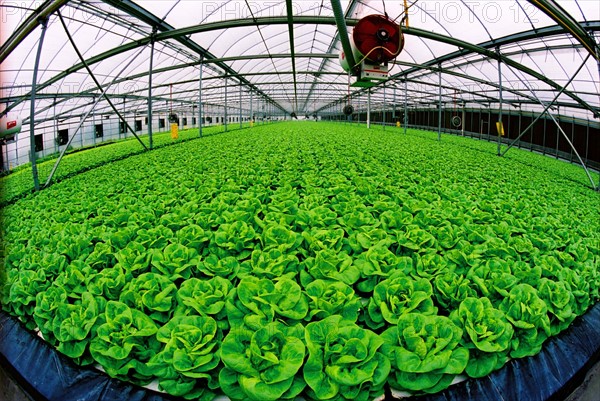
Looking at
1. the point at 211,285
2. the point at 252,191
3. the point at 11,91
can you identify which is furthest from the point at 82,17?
the point at 211,285

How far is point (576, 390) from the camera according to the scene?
1476 mm

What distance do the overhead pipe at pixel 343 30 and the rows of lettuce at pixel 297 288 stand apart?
280cm

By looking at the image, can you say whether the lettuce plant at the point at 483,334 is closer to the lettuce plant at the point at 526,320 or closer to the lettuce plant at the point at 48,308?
the lettuce plant at the point at 526,320

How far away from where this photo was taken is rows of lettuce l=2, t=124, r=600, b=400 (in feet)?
3.83

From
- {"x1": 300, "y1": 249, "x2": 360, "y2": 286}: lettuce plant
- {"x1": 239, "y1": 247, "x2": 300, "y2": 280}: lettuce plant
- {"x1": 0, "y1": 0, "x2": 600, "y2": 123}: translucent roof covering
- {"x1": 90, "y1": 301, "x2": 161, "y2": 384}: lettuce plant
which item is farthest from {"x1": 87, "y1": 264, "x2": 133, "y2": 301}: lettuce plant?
{"x1": 0, "y1": 0, "x2": 600, "y2": 123}: translucent roof covering

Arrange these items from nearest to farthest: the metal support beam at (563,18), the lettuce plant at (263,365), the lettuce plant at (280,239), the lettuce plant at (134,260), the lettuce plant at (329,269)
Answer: the lettuce plant at (263,365)
the lettuce plant at (329,269)
the lettuce plant at (134,260)
the lettuce plant at (280,239)
the metal support beam at (563,18)

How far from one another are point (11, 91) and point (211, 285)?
15.9 m

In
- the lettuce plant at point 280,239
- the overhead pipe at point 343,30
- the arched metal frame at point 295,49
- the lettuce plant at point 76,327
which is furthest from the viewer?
the arched metal frame at point 295,49

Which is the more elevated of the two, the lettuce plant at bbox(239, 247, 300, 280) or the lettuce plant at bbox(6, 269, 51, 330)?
the lettuce plant at bbox(239, 247, 300, 280)

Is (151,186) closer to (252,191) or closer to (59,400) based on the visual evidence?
(252,191)

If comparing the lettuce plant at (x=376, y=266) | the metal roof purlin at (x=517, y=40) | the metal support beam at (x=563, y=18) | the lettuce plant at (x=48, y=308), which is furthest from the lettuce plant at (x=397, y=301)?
the metal roof purlin at (x=517, y=40)

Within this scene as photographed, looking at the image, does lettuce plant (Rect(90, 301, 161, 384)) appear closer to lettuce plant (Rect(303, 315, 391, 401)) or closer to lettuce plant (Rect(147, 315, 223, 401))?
lettuce plant (Rect(147, 315, 223, 401))

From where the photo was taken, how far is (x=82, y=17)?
28.9 ft

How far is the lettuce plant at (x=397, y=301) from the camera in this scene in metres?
1.44
